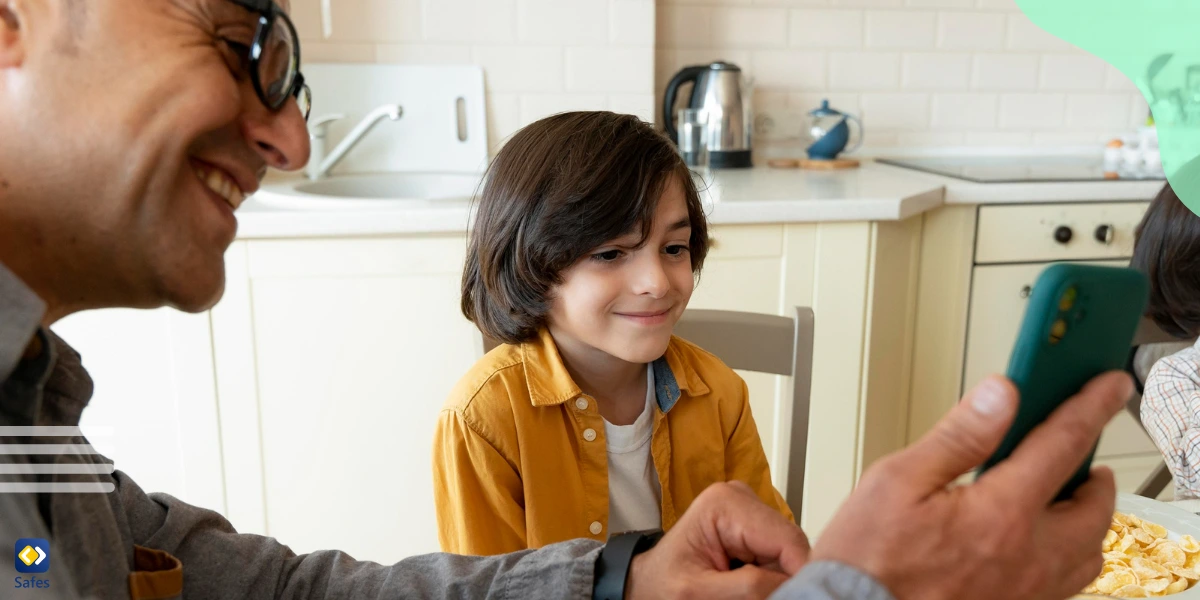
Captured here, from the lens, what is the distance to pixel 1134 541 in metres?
0.79

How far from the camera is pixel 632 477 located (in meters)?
1.18

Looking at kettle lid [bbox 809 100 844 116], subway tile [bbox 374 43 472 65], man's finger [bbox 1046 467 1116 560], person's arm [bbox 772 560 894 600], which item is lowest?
person's arm [bbox 772 560 894 600]

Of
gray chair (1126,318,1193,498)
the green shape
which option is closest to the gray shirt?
the green shape

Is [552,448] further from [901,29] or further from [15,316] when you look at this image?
[901,29]

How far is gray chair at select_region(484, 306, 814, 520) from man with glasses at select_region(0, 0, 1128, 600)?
22.0 inches

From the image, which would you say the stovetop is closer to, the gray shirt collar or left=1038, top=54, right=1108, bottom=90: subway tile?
left=1038, top=54, right=1108, bottom=90: subway tile

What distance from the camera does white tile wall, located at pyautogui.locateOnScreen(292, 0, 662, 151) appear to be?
2.10 metres

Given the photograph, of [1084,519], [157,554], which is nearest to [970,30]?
[1084,519]

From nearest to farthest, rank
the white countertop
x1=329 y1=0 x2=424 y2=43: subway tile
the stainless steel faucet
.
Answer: the white countertop, the stainless steel faucet, x1=329 y1=0 x2=424 y2=43: subway tile

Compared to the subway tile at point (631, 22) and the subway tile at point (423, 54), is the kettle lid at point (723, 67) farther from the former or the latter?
the subway tile at point (423, 54)

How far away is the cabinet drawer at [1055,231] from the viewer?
78.0 inches

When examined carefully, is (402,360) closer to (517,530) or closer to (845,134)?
(517,530)

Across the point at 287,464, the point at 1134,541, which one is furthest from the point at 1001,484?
the point at 287,464

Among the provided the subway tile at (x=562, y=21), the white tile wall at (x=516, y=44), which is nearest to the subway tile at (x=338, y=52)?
the white tile wall at (x=516, y=44)
